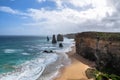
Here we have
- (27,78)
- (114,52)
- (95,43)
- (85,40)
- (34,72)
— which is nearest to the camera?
(27,78)

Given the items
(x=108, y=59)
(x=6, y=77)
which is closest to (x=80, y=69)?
(x=108, y=59)

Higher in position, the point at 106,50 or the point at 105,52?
the point at 106,50

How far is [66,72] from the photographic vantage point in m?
29.9

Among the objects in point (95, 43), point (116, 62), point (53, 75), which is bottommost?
point (53, 75)

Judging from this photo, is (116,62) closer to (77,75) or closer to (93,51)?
(77,75)

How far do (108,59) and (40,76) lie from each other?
11.6 meters

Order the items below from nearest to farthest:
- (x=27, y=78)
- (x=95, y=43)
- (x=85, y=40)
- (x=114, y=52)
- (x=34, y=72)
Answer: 1. (x=27, y=78)
2. (x=114, y=52)
3. (x=34, y=72)
4. (x=95, y=43)
5. (x=85, y=40)

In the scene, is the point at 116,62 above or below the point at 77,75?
above

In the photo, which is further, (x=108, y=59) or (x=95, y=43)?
(x=95, y=43)

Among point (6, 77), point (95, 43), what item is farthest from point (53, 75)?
point (95, 43)

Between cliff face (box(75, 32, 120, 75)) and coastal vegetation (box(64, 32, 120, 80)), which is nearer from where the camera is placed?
coastal vegetation (box(64, 32, 120, 80))

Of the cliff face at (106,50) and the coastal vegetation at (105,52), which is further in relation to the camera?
the cliff face at (106,50)

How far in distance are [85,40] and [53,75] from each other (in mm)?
16627

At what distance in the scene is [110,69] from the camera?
26.9 meters
